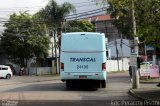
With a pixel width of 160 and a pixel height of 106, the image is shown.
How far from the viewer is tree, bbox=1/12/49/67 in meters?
67.8

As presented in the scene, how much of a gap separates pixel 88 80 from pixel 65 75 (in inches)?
55.6

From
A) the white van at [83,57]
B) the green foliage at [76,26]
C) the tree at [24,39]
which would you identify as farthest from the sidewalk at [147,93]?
the green foliage at [76,26]

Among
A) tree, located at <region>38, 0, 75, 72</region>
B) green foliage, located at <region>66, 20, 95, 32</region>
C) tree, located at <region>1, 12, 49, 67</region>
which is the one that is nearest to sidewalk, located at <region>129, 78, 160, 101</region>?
tree, located at <region>1, 12, 49, 67</region>

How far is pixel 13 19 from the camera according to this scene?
232 ft

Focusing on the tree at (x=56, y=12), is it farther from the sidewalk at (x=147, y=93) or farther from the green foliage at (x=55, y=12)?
the sidewalk at (x=147, y=93)

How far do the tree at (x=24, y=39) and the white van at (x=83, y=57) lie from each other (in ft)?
133

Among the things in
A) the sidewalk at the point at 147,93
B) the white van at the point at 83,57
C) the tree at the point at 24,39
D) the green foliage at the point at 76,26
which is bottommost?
the sidewalk at the point at 147,93

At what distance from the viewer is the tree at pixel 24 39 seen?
67.8 m

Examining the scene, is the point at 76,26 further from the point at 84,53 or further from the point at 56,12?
the point at 84,53

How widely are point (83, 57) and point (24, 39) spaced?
42.4 m

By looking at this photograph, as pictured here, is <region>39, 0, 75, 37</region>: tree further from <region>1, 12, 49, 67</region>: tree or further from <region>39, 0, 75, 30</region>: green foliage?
<region>1, 12, 49, 67</region>: tree

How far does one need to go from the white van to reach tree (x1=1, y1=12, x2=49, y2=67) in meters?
40.5

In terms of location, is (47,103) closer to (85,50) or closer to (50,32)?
(85,50)

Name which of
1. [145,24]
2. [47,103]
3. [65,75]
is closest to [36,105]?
[47,103]
